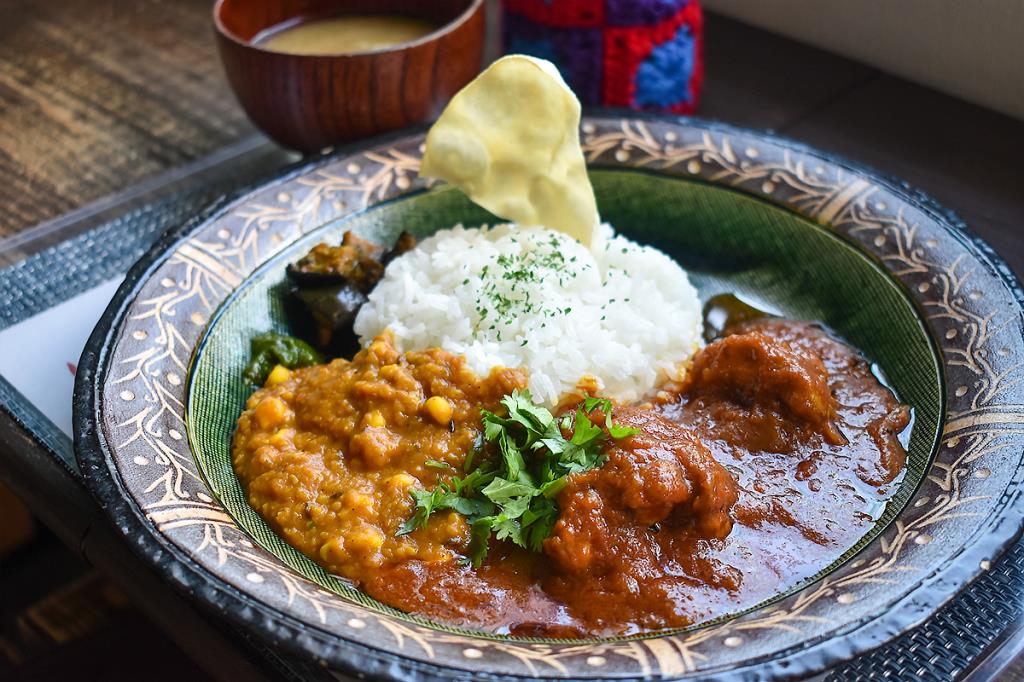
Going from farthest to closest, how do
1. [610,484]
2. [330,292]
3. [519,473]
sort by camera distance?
[330,292], [519,473], [610,484]

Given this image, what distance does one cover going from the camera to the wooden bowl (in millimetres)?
3188

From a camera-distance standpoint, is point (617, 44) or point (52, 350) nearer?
point (52, 350)

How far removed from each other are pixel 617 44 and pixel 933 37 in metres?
1.30

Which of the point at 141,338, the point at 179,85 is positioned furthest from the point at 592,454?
the point at 179,85

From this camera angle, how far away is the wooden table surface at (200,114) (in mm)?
3451

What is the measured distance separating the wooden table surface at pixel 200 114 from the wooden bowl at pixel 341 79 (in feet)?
2.01

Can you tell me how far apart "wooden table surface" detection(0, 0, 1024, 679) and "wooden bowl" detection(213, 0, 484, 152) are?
0.61 m

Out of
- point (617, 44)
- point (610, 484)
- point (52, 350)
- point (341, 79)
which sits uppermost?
point (617, 44)

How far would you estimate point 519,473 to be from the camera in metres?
2.31

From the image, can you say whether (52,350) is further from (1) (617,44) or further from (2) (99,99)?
(1) (617,44)

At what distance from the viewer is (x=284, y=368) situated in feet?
8.89

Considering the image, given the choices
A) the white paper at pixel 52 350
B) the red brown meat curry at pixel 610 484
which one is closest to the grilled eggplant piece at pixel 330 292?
the red brown meat curry at pixel 610 484

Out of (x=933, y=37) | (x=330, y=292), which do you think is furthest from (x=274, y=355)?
(x=933, y=37)

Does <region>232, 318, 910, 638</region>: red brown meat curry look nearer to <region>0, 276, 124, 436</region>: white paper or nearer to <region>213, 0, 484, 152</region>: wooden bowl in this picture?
<region>0, 276, 124, 436</region>: white paper
